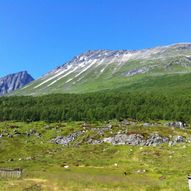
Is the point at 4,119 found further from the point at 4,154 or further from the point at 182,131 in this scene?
the point at 182,131

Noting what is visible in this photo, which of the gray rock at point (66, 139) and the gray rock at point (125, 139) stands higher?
the gray rock at point (66, 139)

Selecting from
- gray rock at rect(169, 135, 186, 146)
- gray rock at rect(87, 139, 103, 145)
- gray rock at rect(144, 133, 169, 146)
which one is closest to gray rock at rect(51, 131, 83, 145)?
gray rock at rect(87, 139, 103, 145)

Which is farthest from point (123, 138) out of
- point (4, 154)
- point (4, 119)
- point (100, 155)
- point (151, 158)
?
point (4, 119)

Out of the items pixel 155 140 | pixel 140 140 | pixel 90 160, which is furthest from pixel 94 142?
pixel 90 160

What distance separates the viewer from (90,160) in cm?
8906

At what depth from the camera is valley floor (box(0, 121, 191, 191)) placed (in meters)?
39.3

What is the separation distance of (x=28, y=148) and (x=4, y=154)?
28.5 feet

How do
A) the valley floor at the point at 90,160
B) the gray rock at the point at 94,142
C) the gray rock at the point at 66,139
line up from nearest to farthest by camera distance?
the valley floor at the point at 90,160, the gray rock at the point at 94,142, the gray rock at the point at 66,139

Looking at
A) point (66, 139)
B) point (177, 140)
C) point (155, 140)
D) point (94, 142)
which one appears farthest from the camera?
point (66, 139)

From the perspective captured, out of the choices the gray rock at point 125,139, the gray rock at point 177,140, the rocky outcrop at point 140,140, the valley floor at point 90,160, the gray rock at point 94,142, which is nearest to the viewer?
the valley floor at point 90,160

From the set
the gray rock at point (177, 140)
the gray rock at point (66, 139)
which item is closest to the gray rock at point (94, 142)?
the gray rock at point (66, 139)

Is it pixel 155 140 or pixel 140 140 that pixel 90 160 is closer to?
pixel 140 140

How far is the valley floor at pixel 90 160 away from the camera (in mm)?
39312

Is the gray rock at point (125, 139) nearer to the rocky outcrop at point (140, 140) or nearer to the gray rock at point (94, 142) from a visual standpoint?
the rocky outcrop at point (140, 140)
